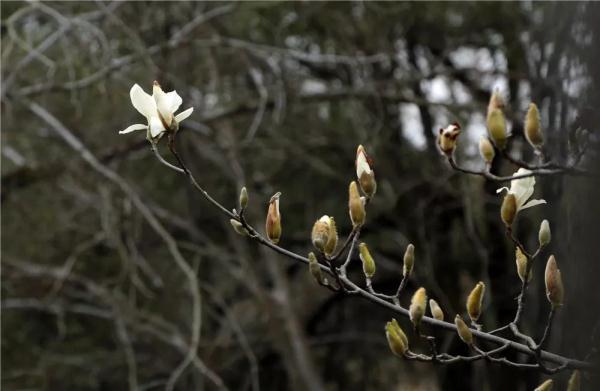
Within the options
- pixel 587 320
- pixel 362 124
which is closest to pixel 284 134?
pixel 362 124

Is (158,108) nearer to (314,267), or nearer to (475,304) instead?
(314,267)

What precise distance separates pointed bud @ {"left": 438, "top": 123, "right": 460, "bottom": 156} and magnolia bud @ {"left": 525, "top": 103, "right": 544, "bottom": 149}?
7 centimetres

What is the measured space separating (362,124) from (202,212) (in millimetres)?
970

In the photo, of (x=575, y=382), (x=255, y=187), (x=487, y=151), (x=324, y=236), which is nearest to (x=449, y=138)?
(x=487, y=151)

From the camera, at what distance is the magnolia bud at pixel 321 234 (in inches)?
41.5

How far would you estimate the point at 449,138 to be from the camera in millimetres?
996

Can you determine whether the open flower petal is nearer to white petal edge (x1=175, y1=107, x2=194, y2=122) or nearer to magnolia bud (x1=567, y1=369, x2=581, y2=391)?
white petal edge (x1=175, y1=107, x2=194, y2=122)

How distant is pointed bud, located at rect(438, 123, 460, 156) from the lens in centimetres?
99

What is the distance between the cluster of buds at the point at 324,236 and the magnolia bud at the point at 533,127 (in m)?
0.24

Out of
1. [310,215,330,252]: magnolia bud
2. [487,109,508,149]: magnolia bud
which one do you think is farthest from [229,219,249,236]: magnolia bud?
[487,109,508,149]: magnolia bud

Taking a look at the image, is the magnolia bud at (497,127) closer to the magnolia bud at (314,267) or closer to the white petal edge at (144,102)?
the magnolia bud at (314,267)

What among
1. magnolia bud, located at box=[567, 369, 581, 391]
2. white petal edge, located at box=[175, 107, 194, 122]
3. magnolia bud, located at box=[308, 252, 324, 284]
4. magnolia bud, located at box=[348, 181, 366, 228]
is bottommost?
magnolia bud, located at box=[567, 369, 581, 391]

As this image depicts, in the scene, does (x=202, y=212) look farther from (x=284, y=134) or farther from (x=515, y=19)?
(x=515, y=19)

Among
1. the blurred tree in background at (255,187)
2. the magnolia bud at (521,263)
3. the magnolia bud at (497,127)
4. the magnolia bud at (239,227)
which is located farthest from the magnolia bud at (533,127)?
the blurred tree in background at (255,187)
